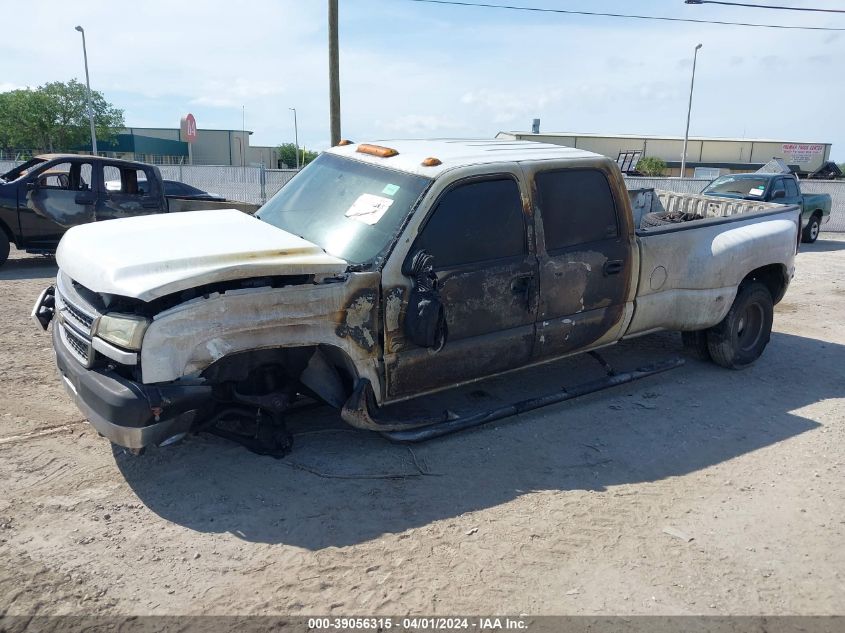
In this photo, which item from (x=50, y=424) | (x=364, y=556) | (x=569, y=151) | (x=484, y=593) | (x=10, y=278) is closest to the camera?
(x=484, y=593)

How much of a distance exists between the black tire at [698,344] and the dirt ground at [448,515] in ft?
3.01

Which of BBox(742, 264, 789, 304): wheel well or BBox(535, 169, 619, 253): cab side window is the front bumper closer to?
BBox(535, 169, 619, 253): cab side window

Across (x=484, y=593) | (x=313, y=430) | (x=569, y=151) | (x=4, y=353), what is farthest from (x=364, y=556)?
(x=4, y=353)

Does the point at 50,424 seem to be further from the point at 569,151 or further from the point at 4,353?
the point at 569,151

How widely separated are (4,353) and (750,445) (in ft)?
20.2

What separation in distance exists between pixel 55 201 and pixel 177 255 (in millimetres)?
7854

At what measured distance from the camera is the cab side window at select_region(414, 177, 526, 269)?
13.8 feet

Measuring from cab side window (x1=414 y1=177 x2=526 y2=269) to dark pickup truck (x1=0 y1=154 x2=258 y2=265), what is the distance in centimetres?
603

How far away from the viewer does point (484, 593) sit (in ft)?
10.0

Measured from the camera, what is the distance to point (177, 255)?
3543mm

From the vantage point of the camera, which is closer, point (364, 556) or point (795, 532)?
point (364, 556)

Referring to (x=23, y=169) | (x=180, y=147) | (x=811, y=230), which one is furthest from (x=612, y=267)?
(x=180, y=147)

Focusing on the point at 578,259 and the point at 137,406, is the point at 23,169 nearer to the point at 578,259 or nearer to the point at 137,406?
the point at 137,406

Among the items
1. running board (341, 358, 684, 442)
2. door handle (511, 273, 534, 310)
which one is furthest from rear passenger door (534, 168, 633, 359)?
running board (341, 358, 684, 442)
